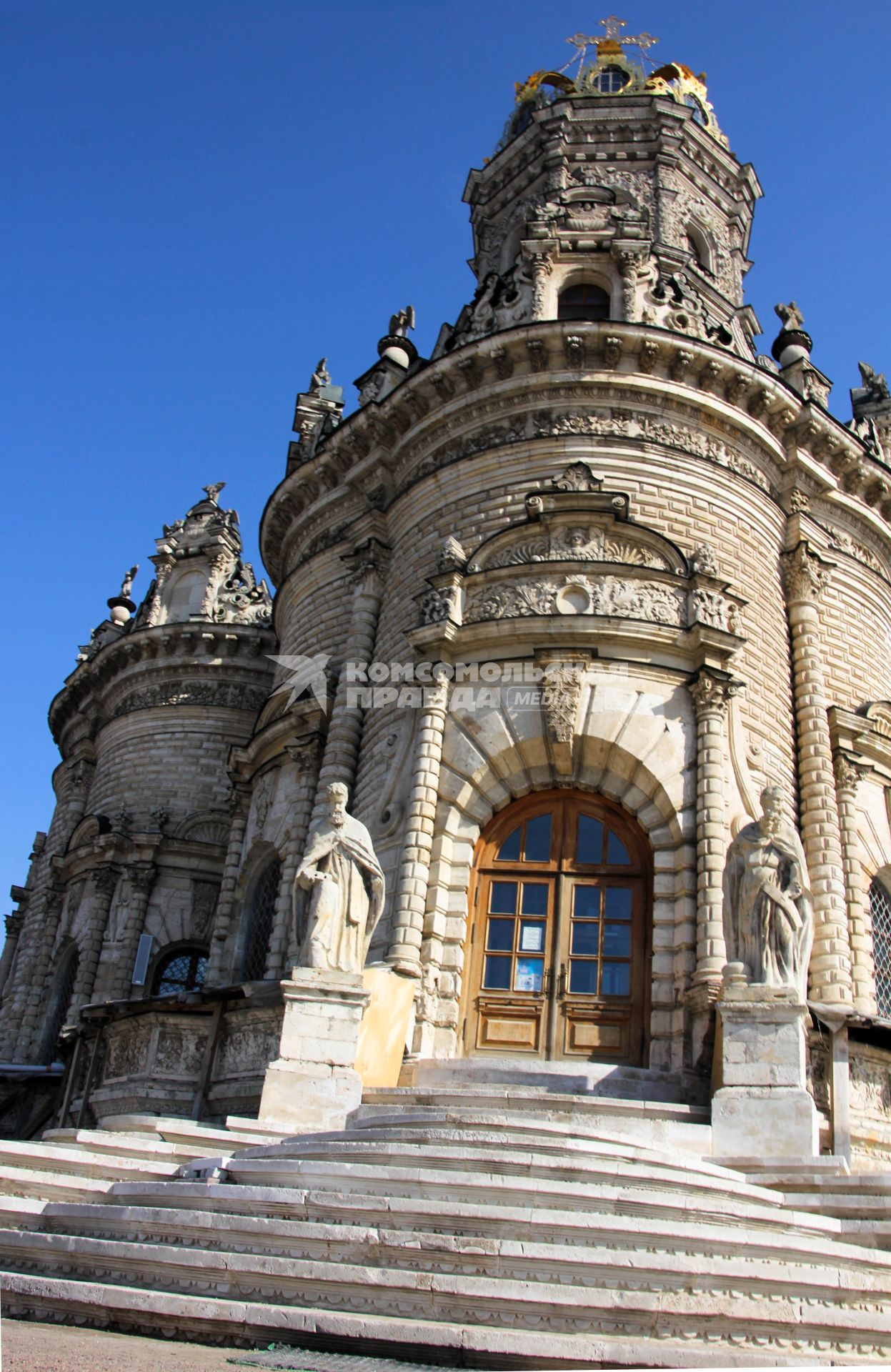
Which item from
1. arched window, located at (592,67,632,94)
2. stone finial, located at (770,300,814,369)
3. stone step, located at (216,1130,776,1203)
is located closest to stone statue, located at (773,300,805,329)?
stone finial, located at (770,300,814,369)

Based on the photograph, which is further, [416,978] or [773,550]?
[773,550]

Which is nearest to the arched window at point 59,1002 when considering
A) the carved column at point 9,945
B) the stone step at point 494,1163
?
the carved column at point 9,945

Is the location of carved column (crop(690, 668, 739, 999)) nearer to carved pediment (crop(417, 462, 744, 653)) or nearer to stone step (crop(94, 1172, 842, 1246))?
carved pediment (crop(417, 462, 744, 653))

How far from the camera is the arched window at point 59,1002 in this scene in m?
23.6

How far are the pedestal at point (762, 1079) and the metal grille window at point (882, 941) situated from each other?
19.6 ft

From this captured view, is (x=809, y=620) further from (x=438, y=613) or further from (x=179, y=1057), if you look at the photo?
(x=179, y=1057)

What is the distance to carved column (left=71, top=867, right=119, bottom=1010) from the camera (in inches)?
897

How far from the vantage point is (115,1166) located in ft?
28.7

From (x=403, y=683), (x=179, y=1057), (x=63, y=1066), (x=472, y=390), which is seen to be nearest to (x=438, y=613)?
(x=403, y=683)

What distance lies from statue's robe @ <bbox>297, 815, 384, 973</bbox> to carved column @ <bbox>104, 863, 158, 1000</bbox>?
12.1 m

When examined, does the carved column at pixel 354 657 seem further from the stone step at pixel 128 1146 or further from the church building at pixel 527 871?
the stone step at pixel 128 1146

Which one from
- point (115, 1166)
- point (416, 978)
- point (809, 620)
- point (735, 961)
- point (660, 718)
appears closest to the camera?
point (115, 1166)

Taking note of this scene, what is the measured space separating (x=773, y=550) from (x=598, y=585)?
3.78 metres

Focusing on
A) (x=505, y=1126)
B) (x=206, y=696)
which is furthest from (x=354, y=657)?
(x=505, y=1126)
